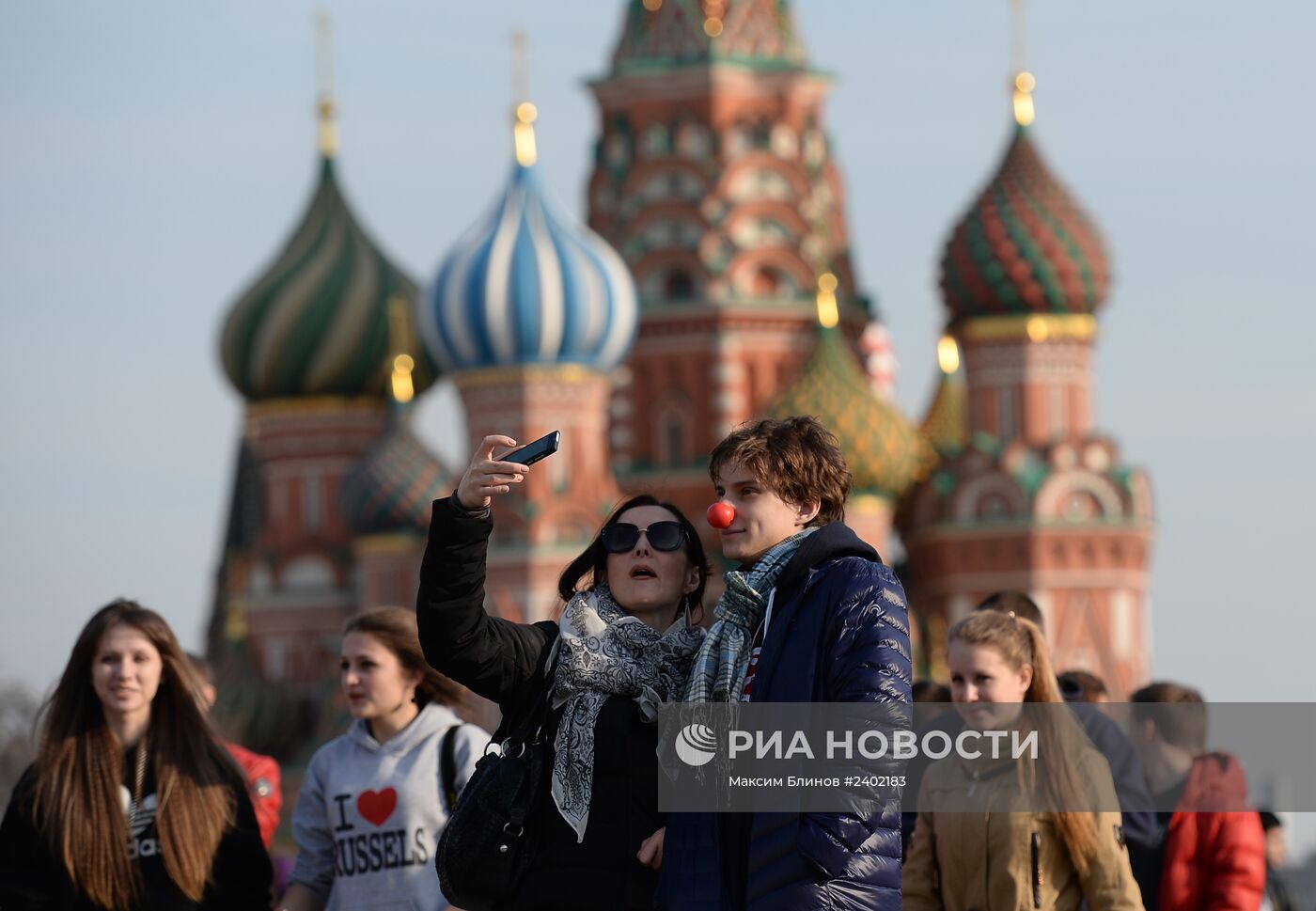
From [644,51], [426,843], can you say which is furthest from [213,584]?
[426,843]

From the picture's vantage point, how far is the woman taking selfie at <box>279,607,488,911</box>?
6.72 meters

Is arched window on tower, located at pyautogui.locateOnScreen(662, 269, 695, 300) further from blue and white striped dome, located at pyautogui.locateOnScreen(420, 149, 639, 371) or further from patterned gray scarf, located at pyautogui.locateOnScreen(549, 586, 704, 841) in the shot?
patterned gray scarf, located at pyautogui.locateOnScreen(549, 586, 704, 841)

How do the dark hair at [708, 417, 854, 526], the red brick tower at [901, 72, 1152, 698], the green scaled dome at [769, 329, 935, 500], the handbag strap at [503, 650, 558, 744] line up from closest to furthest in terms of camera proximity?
the dark hair at [708, 417, 854, 526], the handbag strap at [503, 650, 558, 744], the green scaled dome at [769, 329, 935, 500], the red brick tower at [901, 72, 1152, 698]

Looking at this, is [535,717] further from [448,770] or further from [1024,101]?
[1024,101]

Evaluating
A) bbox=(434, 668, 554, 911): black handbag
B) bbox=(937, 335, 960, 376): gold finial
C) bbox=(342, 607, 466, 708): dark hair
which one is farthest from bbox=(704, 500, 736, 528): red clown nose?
bbox=(937, 335, 960, 376): gold finial

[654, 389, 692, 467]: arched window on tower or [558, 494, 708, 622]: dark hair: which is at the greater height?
[654, 389, 692, 467]: arched window on tower

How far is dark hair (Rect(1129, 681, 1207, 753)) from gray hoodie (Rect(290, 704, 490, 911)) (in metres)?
1.48

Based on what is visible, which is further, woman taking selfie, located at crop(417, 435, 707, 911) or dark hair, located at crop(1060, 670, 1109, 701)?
dark hair, located at crop(1060, 670, 1109, 701)

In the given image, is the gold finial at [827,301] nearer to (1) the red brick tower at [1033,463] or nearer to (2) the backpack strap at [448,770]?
(1) the red brick tower at [1033,463]

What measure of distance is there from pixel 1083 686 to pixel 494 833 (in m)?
2.14

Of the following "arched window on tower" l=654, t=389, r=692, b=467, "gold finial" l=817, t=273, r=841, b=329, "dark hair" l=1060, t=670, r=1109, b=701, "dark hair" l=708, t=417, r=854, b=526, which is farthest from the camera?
"arched window on tower" l=654, t=389, r=692, b=467

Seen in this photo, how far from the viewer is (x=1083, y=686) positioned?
7.19 meters

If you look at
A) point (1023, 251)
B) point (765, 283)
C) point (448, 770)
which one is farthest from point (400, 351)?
point (448, 770)

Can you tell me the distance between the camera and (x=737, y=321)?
32.3 metres
